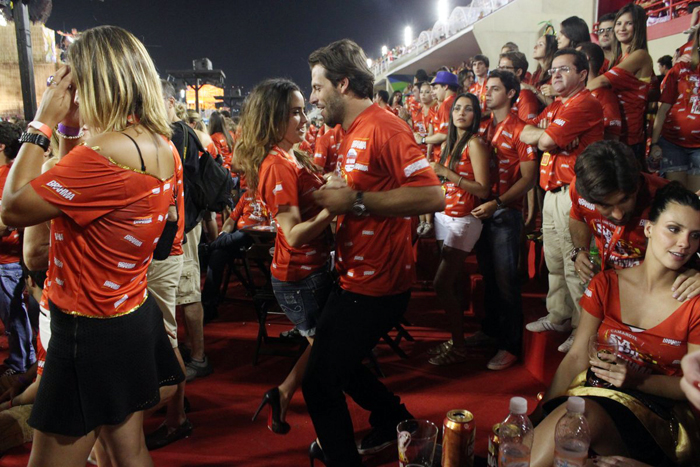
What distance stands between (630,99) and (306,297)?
324 cm

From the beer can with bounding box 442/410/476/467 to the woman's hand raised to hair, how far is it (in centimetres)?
172

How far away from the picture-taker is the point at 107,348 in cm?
161

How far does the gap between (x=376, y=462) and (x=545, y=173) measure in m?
2.47

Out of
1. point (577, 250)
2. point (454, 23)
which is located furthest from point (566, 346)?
point (454, 23)

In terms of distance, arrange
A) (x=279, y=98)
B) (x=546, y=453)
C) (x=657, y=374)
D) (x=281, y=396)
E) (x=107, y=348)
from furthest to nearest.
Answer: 1. (x=281, y=396)
2. (x=279, y=98)
3. (x=657, y=374)
4. (x=546, y=453)
5. (x=107, y=348)

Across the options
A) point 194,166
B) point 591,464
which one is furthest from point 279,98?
point 591,464

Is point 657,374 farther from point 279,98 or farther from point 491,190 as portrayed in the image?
point 279,98

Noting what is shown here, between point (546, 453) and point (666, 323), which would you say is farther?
point (666, 323)

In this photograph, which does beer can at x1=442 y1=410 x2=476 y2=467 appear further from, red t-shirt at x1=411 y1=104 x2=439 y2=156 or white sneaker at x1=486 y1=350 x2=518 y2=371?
red t-shirt at x1=411 y1=104 x2=439 y2=156

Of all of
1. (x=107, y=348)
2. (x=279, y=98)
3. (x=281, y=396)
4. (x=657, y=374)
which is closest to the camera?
(x=107, y=348)

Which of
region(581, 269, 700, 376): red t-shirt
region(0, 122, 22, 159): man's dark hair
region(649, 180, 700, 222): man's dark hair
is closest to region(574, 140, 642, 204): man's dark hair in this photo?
region(649, 180, 700, 222): man's dark hair

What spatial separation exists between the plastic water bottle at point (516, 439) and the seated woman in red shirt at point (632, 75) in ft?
10.2

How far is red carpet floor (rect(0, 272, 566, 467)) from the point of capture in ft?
9.25

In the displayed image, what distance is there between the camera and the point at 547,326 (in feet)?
12.1
